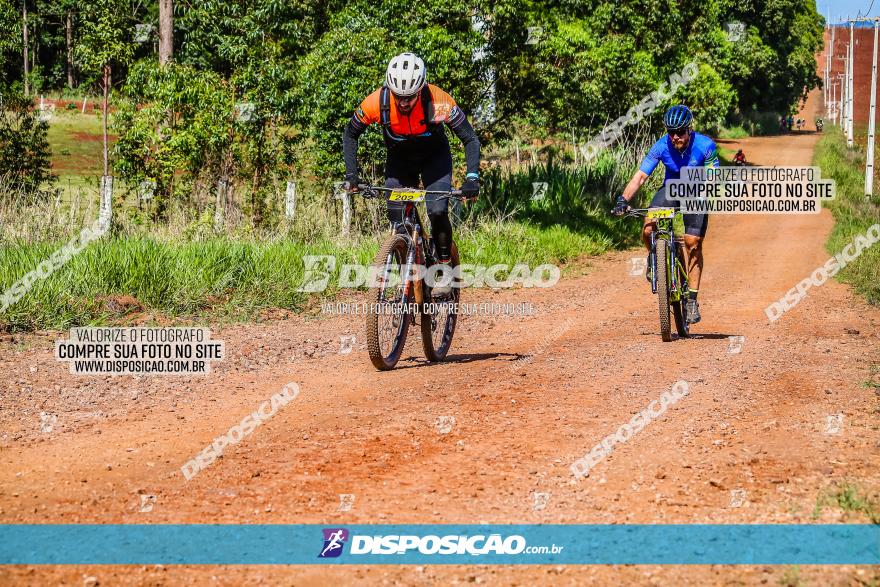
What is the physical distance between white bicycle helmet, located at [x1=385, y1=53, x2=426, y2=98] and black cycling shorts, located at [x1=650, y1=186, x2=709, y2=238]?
10.4 ft

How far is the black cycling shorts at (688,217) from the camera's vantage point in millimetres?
9398

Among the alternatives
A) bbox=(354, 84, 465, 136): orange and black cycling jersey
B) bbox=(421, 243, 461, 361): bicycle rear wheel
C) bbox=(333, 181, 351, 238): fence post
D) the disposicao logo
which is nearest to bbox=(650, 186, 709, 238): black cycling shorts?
bbox=(421, 243, 461, 361): bicycle rear wheel

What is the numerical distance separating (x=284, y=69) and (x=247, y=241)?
5094 millimetres

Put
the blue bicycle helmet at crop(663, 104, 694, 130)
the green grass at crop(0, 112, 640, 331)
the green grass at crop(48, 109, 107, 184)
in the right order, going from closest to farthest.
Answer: the blue bicycle helmet at crop(663, 104, 694, 130)
the green grass at crop(0, 112, 640, 331)
the green grass at crop(48, 109, 107, 184)

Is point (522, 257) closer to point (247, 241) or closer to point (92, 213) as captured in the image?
point (247, 241)

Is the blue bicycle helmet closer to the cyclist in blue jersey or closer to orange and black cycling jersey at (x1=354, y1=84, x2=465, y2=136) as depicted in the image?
the cyclist in blue jersey

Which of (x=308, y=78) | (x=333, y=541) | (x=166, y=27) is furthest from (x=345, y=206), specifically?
(x=166, y=27)

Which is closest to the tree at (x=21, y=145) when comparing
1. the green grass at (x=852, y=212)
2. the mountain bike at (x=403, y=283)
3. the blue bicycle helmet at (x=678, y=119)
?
the mountain bike at (x=403, y=283)

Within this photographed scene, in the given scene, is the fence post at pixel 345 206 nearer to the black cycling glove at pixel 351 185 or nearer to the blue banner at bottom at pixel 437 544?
the black cycling glove at pixel 351 185

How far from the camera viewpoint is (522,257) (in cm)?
1508

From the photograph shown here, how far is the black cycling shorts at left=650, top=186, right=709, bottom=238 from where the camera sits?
940cm

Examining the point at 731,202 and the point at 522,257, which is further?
the point at 731,202

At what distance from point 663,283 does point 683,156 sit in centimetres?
133

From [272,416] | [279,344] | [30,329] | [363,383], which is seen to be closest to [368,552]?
[272,416]
